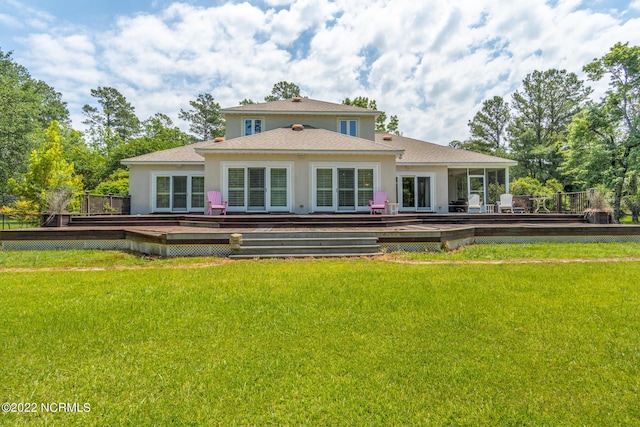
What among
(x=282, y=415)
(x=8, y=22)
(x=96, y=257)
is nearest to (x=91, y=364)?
(x=282, y=415)

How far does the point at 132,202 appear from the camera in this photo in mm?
16578

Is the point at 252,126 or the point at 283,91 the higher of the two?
the point at 283,91

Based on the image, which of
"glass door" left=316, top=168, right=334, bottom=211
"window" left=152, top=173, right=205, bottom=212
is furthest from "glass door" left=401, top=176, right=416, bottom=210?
"window" left=152, top=173, right=205, bottom=212

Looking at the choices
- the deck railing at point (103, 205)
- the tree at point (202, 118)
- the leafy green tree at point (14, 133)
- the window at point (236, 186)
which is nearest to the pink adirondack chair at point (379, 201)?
the window at point (236, 186)

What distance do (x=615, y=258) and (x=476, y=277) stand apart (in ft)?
16.6

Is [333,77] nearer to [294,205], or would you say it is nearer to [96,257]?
[294,205]

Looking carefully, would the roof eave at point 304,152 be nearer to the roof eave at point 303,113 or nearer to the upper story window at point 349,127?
the upper story window at point 349,127

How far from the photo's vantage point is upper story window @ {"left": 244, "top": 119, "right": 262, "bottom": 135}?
18641 mm

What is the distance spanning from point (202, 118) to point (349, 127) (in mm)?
33502

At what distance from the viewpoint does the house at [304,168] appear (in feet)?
44.2

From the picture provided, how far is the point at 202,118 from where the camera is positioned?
4441cm

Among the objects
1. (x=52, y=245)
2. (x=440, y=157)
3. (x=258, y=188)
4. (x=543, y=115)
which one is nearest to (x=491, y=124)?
(x=543, y=115)

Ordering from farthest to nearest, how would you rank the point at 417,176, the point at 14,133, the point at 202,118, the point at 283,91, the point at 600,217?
1. the point at 202,118
2. the point at 283,91
3. the point at 14,133
4. the point at 417,176
5. the point at 600,217

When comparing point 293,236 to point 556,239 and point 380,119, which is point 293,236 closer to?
point 556,239
